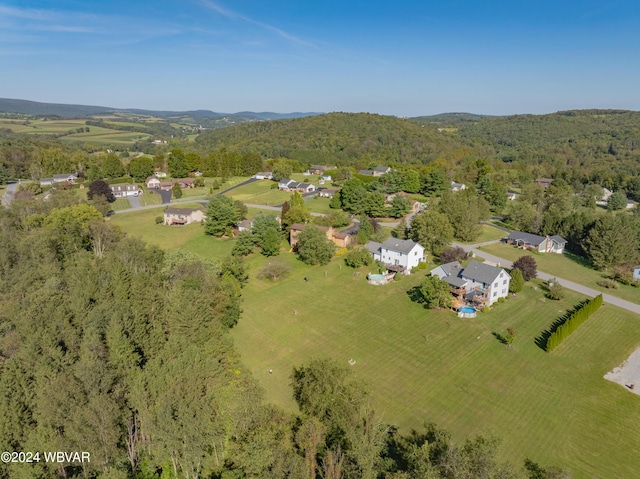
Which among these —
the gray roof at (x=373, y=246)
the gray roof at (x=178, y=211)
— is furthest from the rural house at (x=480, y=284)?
the gray roof at (x=178, y=211)

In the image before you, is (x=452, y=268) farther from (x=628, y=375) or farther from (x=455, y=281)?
(x=628, y=375)

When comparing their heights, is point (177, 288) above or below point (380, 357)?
above

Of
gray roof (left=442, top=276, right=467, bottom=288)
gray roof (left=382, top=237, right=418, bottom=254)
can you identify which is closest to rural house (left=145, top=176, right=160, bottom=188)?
gray roof (left=382, top=237, right=418, bottom=254)

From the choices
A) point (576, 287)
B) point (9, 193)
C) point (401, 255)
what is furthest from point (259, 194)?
point (576, 287)

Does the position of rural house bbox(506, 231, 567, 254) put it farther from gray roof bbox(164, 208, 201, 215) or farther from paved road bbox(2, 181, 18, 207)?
paved road bbox(2, 181, 18, 207)

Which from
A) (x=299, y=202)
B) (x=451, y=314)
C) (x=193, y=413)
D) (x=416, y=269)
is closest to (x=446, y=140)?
(x=299, y=202)

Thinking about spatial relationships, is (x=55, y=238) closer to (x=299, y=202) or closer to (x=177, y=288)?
(x=177, y=288)

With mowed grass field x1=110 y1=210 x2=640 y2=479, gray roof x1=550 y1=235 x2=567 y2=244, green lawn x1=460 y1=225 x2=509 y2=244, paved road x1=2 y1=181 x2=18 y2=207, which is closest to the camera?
mowed grass field x1=110 y1=210 x2=640 y2=479
